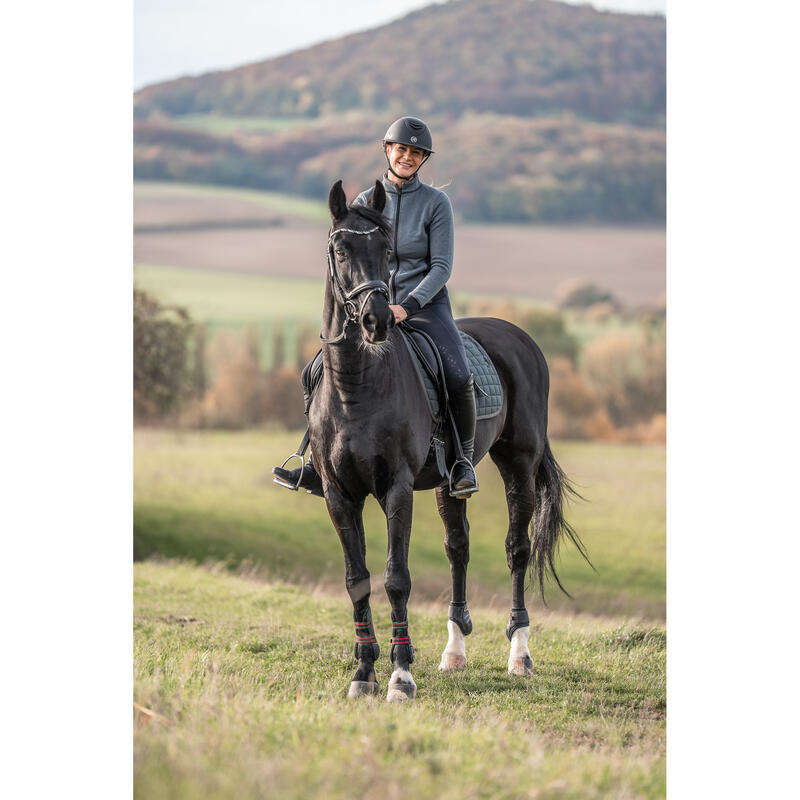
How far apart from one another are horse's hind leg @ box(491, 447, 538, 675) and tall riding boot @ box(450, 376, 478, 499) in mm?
1100

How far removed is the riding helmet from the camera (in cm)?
614

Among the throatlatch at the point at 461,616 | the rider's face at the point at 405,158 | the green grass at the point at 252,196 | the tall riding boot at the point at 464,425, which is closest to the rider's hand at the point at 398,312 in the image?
the tall riding boot at the point at 464,425

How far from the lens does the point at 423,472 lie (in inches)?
256

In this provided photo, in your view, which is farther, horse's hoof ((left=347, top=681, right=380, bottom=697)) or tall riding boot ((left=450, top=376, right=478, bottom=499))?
tall riding boot ((left=450, top=376, right=478, bottom=499))

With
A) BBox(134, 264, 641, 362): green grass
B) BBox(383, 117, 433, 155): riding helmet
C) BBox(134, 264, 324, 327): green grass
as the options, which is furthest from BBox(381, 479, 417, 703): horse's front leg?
BBox(134, 264, 324, 327): green grass

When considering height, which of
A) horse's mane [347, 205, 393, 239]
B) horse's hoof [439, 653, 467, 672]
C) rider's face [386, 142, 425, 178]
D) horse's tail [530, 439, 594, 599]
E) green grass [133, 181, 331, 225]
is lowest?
horse's hoof [439, 653, 467, 672]

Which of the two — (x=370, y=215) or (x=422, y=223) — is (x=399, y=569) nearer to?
(x=370, y=215)

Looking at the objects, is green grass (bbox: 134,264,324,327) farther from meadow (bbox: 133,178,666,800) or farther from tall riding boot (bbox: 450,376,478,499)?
tall riding boot (bbox: 450,376,478,499)

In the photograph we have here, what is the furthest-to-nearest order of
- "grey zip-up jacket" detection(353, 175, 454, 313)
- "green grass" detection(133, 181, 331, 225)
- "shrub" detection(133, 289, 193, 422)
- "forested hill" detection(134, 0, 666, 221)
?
1. "forested hill" detection(134, 0, 666, 221)
2. "green grass" detection(133, 181, 331, 225)
3. "shrub" detection(133, 289, 193, 422)
4. "grey zip-up jacket" detection(353, 175, 454, 313)

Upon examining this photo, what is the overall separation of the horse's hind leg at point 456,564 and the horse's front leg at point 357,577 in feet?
4.58

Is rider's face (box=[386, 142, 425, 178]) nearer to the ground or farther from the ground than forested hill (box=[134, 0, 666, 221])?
nearer to the ground

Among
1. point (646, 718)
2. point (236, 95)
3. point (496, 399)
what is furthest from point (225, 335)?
point (646, 718)

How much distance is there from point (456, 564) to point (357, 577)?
1.66 m

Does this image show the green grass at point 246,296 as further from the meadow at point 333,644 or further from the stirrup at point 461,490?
the stirrup at point 461,490
